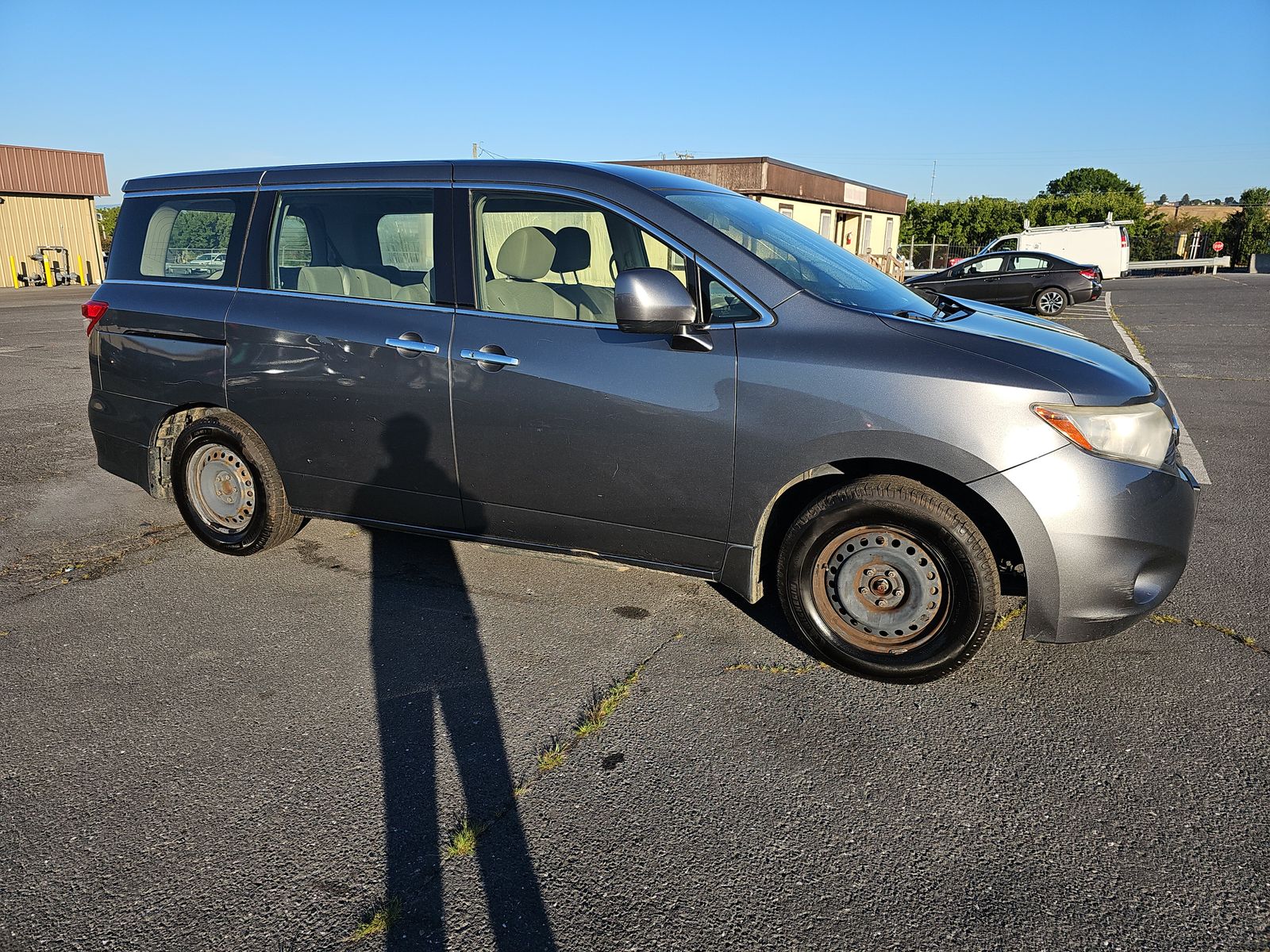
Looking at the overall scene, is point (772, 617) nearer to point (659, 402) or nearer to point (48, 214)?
point (659, 402)

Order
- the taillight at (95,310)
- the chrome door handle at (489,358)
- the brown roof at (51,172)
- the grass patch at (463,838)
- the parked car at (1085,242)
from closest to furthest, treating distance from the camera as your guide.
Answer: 1. the grass patch at (463,838)
2. the chrome door handle at (489,358)
3. the taillight at (95,310)
4. the brown roof at (51,172)
5. the parked car at (1085,242)

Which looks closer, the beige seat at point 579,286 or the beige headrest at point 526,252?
the beige seat at point 579,286

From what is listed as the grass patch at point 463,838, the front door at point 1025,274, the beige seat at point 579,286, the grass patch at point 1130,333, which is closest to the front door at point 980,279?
the front door at point 1025,274

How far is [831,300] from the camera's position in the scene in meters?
3.41

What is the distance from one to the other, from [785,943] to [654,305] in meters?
2.12

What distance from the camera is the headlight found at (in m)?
3.01

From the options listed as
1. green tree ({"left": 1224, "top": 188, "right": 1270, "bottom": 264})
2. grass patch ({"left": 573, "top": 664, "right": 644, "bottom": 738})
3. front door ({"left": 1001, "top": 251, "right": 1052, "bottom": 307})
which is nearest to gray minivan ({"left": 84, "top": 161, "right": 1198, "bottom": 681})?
grass patch ({"left": 573, "top": 664, "right": 644, "bottom": 738})

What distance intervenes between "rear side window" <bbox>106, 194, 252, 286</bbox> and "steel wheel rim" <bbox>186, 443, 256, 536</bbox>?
897 mm

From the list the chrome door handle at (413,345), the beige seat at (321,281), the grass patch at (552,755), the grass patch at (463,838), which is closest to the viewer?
the grass patch at (463,838)

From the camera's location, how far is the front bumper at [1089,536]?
3016 mm

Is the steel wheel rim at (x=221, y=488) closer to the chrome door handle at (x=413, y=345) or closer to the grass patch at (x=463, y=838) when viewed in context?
the chrome door handle at (x=413, y=345)

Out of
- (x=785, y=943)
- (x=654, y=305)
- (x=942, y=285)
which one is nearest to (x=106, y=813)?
(x=785, y=943)

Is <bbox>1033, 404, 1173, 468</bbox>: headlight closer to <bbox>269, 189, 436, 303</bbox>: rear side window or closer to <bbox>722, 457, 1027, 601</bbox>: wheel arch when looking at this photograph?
<bbox>722, 457, 1027, 601</bbox>: wheel arch

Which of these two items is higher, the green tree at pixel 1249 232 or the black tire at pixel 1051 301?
the green tree at pixel 1249 232
